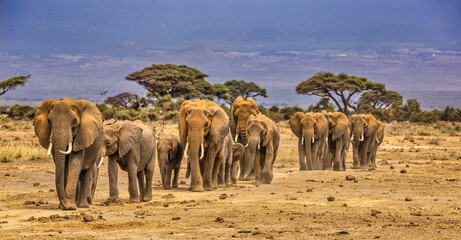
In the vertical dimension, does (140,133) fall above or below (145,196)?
above

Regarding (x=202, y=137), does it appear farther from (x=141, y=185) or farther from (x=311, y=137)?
(x=311, y=137)

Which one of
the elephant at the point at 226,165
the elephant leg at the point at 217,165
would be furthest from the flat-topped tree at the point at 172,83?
the elephant leg at the point at 217,165

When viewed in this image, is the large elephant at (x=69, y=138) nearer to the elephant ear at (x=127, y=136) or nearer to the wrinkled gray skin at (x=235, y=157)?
the elephant ear at (x=127, y=136)

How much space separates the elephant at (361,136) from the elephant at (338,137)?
2.82ft

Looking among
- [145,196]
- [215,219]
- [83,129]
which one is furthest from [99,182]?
[215,219]

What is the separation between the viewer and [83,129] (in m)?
14.9

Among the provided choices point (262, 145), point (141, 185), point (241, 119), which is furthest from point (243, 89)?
point (141, 185)

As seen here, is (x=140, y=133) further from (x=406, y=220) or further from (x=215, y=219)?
(x=406, y=220)

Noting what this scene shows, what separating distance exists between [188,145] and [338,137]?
1087cm

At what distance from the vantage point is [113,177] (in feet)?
53.3

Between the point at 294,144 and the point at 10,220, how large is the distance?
29.9 meters

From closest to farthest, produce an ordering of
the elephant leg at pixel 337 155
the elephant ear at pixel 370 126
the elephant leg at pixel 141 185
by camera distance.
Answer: the elephant leg at pixel 141 185, the elephant leg at pixel 337 155, the elephant ear at pixel 370 126

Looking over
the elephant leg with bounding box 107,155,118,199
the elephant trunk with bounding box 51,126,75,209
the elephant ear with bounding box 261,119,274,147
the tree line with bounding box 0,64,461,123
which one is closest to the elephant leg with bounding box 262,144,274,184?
the elephant ear with bounding box 261,119,274,147

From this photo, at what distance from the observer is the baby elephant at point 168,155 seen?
19781 mm
